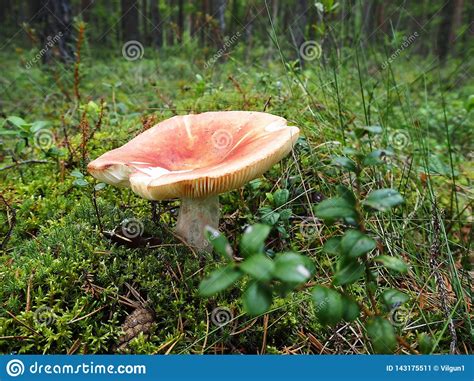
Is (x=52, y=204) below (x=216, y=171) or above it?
below

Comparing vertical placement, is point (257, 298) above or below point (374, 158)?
below

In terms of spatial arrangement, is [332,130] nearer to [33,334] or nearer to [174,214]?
[174,214]

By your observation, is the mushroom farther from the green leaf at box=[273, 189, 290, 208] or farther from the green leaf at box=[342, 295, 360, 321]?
the green leaf at box=[342, 295, 360, 321]

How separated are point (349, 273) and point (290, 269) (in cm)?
32

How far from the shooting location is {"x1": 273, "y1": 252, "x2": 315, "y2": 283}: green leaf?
1088 millimetres

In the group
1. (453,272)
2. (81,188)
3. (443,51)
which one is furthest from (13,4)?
(453,272)

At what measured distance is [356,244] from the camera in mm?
1271

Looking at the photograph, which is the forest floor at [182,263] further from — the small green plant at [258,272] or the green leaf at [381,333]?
the small green plant at [258,272]

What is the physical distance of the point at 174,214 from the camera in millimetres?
2480

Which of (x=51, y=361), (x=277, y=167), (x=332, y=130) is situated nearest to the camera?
(x=51, y=361)

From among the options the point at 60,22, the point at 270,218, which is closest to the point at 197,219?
the point at 270,218

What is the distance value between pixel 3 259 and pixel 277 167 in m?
1.68

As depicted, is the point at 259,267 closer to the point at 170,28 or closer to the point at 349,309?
the point at 349,309

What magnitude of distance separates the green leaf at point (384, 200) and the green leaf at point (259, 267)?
0.38 meters
